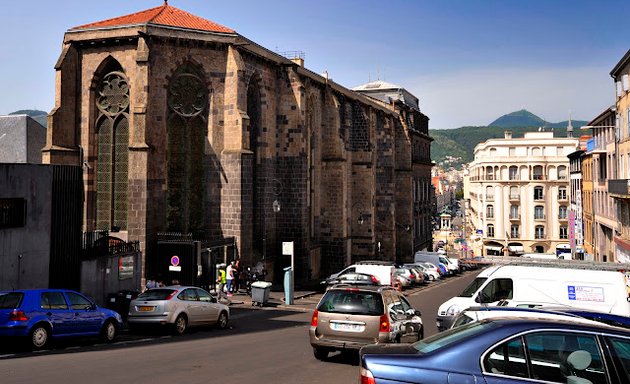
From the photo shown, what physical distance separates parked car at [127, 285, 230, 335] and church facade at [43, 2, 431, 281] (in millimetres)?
9376

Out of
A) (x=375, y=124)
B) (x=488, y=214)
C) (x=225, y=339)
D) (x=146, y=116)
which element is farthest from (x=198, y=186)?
(x=488, y=214)

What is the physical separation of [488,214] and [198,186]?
61.8 meters

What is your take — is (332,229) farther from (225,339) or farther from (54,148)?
(225,339)

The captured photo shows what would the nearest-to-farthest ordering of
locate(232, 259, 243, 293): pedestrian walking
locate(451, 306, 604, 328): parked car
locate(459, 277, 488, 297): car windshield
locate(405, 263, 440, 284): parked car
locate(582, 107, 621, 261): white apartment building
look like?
locate(451, 306, 604, 328): parked car < locate(459, 277, 488, 297): car windshield < locate(232, 259, 243, 293): pedestrian walking < locate(405, 263, 440, 284): parked car < locate(582, 107, 621, 261): white apartment building

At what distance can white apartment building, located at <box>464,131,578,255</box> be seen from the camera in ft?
254

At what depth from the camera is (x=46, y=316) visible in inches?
464

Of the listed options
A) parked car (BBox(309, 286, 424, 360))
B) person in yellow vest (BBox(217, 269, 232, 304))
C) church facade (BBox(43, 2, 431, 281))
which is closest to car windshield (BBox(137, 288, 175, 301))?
parked car (BBox(309, 286, 424, 360))

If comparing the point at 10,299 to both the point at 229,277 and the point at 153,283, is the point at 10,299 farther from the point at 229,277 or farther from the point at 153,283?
the point at 229,277

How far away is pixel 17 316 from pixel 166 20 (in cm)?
2001

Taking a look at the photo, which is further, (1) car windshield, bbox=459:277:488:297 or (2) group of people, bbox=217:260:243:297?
(2) group of people, bbox=217:260:243:297

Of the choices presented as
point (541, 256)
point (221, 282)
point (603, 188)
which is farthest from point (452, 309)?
point (603, 188)

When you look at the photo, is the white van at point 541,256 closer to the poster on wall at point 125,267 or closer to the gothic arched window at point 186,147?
the gothic arched window at point 186,147

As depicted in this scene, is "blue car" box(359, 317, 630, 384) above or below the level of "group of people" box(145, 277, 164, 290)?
above

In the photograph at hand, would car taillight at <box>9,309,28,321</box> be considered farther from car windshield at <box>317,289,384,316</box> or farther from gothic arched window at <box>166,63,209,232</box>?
gothic arched window at <box>166,63,209,232</box>
